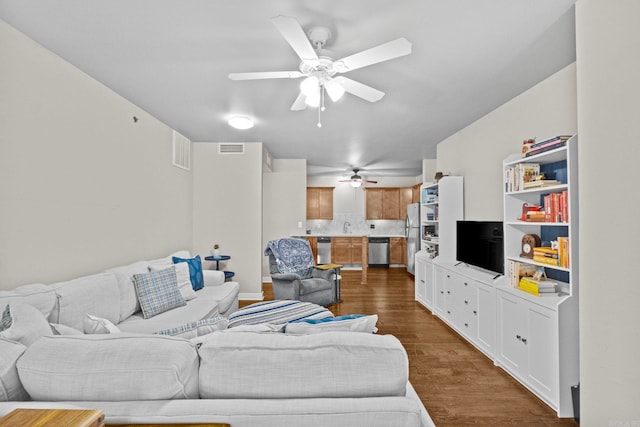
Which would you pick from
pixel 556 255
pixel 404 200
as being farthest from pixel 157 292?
pixel 404 200

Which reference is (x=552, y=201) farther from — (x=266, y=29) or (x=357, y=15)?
(x=266, y=29)

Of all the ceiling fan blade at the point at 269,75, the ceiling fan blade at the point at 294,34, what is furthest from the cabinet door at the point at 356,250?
the ceiling fan blade at the point at 294,34

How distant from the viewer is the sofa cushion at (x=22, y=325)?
1.39 m

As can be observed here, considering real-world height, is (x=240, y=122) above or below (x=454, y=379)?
above

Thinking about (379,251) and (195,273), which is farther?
(379,251)

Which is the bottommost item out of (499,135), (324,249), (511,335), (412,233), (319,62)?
(511,335)

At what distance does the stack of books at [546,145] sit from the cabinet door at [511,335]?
1230 millimetres

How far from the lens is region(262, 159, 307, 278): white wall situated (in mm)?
6352

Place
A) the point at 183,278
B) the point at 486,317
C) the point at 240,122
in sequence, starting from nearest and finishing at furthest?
1. the point at 486,317
2. the point at 183,278
3. the point at 240,122

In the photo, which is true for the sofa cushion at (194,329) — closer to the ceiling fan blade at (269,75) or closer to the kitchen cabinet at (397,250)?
the ceiling fan blade at (269,75)

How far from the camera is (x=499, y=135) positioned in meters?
3.46

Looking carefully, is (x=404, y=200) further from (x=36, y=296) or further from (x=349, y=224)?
(x=36, y=296)

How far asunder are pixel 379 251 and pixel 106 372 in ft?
25.0

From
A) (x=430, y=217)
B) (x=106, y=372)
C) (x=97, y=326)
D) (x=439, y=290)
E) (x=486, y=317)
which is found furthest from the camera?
(x=430, y=217)
